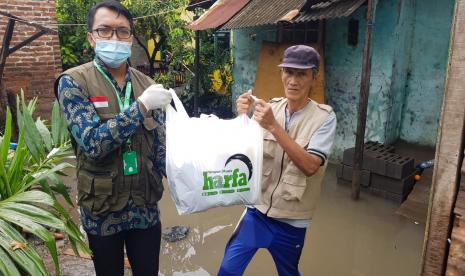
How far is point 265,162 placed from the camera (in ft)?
6.77

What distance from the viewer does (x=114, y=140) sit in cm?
156

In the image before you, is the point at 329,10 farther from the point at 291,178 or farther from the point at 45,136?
the point at 45,136

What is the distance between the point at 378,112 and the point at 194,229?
312 centimetres

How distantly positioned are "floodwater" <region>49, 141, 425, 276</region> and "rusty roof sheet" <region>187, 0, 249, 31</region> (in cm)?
315

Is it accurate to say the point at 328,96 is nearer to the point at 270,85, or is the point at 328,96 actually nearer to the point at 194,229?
the point at 270,85

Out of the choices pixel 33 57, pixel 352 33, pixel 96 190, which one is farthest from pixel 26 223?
pixel 33 57

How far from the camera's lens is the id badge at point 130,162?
173 cm

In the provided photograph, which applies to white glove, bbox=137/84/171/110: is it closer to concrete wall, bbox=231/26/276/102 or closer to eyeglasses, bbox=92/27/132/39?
eyeglasses, bbox=92/27/132/39

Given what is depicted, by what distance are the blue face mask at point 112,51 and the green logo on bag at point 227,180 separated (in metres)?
0.69

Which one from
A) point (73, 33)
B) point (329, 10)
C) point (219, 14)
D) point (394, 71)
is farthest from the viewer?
point (73, 33)

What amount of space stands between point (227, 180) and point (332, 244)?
2.46 m

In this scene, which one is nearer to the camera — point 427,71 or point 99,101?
point 99,101

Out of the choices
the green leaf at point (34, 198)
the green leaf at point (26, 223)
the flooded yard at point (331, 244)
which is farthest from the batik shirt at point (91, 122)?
the flooded yard at point (331, 244)

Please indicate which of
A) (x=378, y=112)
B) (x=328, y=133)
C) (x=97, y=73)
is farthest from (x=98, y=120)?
(x=378, y=112)
